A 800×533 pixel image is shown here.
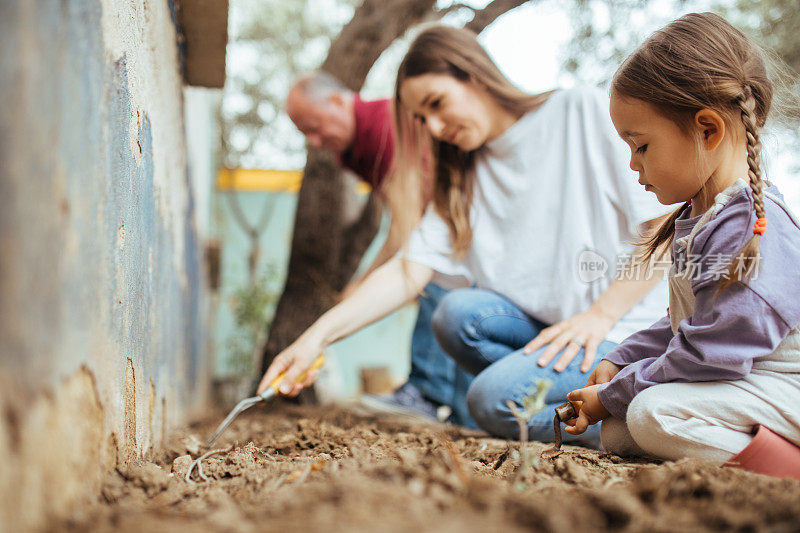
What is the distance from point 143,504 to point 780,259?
1151 millimetres

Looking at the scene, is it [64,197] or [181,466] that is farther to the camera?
[181,466]

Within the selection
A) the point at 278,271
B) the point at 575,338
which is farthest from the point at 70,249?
the point at 278,271

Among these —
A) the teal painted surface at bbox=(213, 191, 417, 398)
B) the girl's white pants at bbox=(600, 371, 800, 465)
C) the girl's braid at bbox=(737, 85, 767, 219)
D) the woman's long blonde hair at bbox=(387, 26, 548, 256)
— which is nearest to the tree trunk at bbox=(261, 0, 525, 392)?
the woman's long blonde hair at bbox=(387, 26, 548, 256)

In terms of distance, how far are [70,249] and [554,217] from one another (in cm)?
162

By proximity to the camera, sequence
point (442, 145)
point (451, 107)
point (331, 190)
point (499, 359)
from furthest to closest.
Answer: point (331, 190)
point (442, 145)
point (451, 107)
point (499, 359)

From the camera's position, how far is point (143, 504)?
0.93 meters

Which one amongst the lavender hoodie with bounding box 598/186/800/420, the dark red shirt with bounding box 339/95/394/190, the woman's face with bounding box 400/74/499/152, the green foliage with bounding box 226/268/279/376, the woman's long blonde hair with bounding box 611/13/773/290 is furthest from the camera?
the green foliage with bounding box 226/268/279/376

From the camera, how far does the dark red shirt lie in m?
3.24

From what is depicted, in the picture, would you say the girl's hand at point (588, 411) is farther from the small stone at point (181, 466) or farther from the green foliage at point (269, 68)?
the green foliage at point (269, 68)

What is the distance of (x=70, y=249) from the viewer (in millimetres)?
A: 763

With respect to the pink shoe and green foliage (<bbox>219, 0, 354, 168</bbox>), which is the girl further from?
green foliage (<bbox>219, 0, 354, 168</bbox>)

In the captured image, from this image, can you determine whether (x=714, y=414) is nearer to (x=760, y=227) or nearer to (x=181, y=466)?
(x=760, y=227)

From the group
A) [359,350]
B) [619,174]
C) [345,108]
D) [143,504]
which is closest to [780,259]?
[619,174]

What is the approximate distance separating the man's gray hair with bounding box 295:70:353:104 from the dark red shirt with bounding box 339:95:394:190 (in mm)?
135
